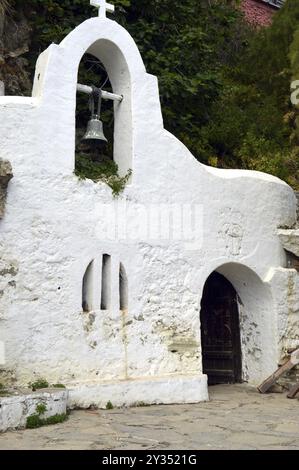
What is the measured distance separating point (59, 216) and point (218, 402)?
10.6 feet

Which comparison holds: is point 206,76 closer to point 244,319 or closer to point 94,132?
point 94,132

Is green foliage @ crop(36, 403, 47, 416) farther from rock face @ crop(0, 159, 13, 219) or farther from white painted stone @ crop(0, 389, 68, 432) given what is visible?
rock face @ crop(0, 159, 13, 219)

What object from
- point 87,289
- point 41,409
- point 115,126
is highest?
point 115,126

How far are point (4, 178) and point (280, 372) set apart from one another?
4.74 meters

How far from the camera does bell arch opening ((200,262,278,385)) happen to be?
346 inches

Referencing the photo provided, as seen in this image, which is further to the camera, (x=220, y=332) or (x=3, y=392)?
(x=220, y=332)

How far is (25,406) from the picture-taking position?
568 cm

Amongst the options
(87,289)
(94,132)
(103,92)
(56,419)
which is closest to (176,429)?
(56,419)

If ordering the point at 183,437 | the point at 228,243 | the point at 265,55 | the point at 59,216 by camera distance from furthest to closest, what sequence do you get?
the point at 265,55, the point at 228,243, the point at 59,216, the point at 183,437

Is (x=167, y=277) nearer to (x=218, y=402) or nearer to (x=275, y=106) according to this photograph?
(x=218, y=402)

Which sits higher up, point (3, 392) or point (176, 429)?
point (3, 392)

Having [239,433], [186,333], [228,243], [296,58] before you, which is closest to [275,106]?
[296,58]

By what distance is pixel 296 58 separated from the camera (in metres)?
16.8

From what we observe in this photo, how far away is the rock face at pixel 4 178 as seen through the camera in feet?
21.6
